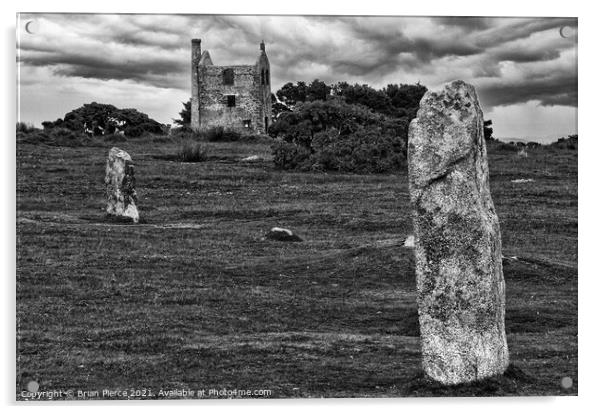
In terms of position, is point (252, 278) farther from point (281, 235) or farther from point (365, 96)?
point (365, 96)

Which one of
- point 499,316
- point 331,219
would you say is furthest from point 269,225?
point 499,316

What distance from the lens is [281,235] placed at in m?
26.4

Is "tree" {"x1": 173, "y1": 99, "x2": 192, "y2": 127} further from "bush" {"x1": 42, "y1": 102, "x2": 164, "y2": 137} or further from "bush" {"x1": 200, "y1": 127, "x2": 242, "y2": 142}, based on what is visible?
"bush" {"x1": 200, "y1": 127, "x2": 242, "y2": 142}

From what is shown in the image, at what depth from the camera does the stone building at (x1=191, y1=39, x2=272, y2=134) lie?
76.5ft

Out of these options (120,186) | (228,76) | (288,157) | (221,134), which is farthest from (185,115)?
(288,157)

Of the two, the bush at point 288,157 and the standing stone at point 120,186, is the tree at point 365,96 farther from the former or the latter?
the standing stone at point 120,186

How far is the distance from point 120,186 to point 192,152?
2163 millimetres

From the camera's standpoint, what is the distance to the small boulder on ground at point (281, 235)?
86.5 ft

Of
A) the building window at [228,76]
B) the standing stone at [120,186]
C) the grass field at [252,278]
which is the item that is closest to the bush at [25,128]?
the grass field at [252,278]

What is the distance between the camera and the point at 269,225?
27.2 meters

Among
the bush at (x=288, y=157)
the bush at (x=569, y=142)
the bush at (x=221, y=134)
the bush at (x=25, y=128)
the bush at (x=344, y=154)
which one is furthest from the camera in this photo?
the bush at (x=288, y=157)

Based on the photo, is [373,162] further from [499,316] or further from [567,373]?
[499,316]

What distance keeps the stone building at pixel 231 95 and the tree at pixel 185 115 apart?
6.0 inches
